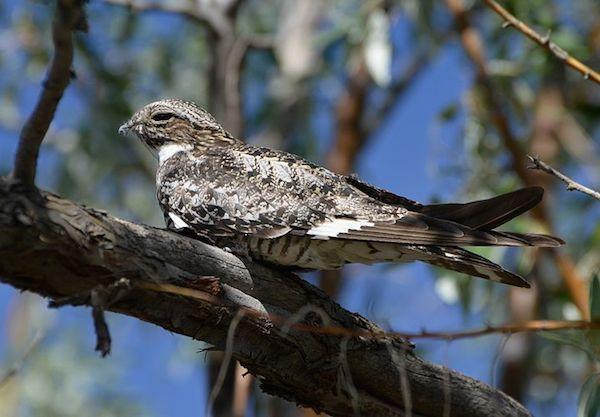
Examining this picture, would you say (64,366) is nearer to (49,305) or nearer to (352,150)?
(352,150)

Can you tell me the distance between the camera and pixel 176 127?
359 cm

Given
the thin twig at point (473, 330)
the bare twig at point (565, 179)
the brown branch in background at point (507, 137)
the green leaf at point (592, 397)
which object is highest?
the brown branch in background at point (507, 137)

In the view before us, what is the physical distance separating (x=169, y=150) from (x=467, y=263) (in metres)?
1.35

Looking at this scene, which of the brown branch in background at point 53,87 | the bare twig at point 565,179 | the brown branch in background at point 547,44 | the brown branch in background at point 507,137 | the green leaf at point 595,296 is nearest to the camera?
the brown branch in background at point 53,87

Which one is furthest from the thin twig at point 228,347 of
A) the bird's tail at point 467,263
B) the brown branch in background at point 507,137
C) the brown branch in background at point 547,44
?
the brown branch in background at point 507,137

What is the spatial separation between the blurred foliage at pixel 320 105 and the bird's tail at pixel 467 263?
1511 millimetres

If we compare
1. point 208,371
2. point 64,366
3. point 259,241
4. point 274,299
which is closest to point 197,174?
point 259,241

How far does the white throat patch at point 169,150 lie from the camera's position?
3.52 m

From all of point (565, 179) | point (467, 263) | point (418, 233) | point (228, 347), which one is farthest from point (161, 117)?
point (565, 179)

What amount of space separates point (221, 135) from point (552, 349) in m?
3.75

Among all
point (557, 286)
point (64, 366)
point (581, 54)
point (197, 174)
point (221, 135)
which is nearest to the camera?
point (197, 174)

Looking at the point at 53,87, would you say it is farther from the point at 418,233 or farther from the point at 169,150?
the point at 169,150

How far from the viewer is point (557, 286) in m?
5.84

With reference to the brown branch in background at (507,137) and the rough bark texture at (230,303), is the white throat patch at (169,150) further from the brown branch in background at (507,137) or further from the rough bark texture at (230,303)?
the brown branch in background at (507,137)
